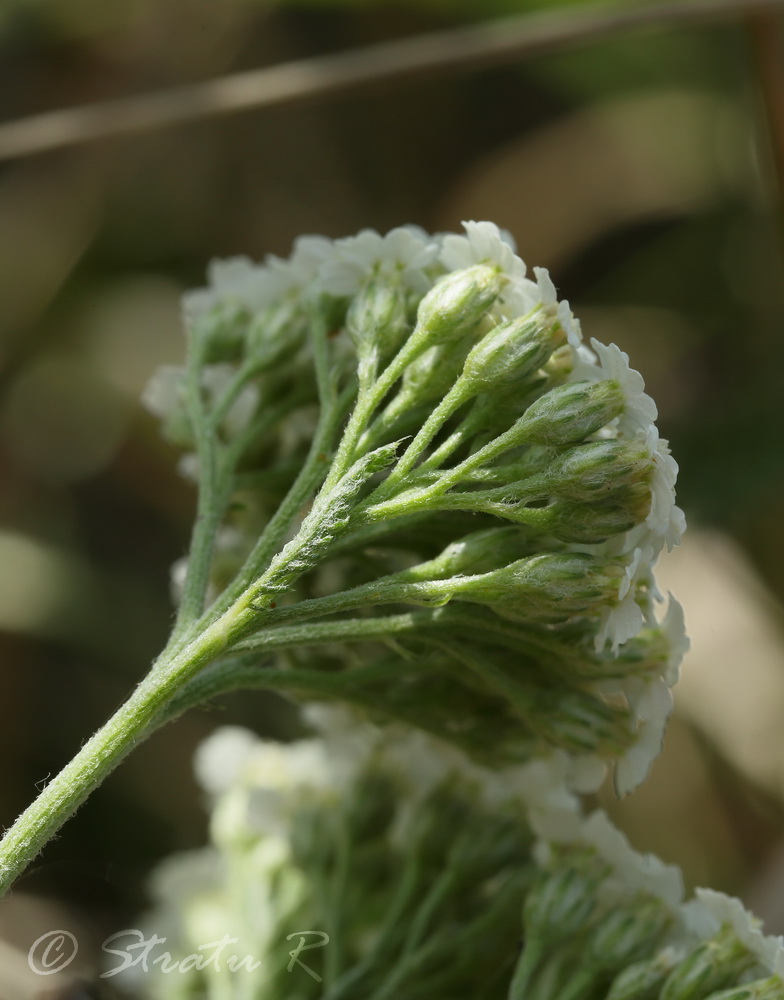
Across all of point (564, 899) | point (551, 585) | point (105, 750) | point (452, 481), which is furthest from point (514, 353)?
point (564, 899)

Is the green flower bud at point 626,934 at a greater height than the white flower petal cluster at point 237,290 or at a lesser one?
lesser

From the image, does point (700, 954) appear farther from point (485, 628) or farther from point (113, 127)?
point (113, 127)

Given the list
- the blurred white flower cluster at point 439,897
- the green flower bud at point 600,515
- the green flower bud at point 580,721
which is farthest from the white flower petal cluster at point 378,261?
the blurred white flower cluster at point 439,897

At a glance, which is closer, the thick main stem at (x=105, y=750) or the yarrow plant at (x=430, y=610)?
the thick main stem at (x=105, y=750)

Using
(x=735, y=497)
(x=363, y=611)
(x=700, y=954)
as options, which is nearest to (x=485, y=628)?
(x=363, y=611)

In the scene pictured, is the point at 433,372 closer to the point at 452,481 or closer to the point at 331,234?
the point at 452,481

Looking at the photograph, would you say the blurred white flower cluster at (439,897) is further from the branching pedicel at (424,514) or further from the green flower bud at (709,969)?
the branching pedicel at (424,514)
